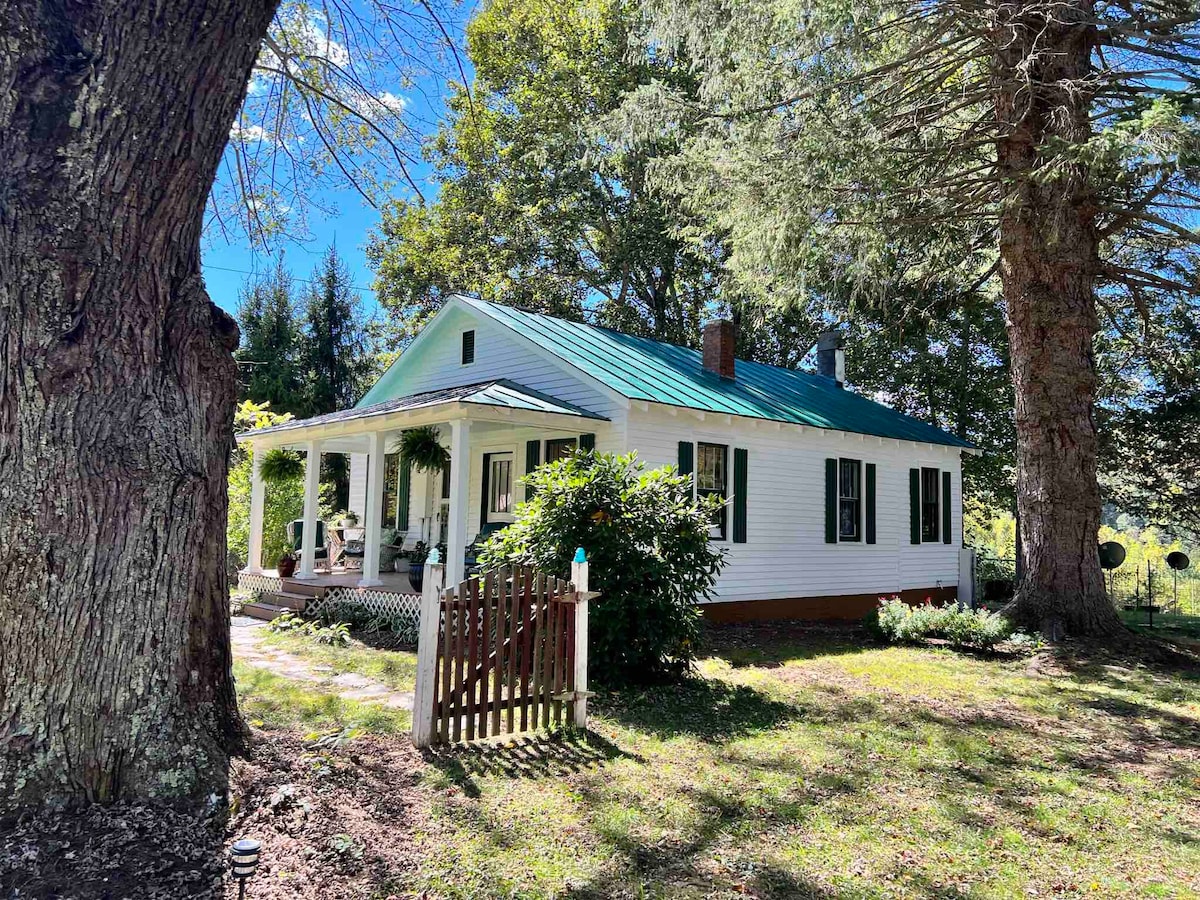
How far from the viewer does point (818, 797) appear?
14.6ft

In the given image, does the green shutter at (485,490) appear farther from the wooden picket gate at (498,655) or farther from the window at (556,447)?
the wooden picket gate at (498,655)

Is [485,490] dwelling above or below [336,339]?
below

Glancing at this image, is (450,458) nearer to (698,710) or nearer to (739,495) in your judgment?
(739,495)

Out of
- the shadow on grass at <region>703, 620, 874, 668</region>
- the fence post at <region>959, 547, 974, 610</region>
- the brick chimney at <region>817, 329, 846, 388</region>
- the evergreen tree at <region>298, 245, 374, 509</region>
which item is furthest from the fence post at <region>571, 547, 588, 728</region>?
the evergreen tree at <region>298, 245, 374, 509</region>

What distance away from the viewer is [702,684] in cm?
738

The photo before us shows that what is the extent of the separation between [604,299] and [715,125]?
1503cm

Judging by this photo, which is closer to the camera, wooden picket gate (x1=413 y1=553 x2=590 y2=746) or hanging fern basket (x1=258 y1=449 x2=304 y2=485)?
wooden picket gate (x1=413 y1=553 x2=590 y2=746)

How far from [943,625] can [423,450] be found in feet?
25.7

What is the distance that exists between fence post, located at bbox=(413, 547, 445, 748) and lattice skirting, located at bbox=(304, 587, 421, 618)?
14.0ft

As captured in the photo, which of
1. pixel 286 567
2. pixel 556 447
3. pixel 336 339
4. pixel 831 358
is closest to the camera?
pixel 556 447

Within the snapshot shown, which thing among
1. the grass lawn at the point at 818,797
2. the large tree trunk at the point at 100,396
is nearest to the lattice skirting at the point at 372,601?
the grass lawn at the point at 818,797

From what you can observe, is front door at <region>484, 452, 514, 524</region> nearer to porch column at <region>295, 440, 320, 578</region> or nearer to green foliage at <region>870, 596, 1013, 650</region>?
porch column at <region>295, 440, 320, 578</region>

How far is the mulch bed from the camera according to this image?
2928mm

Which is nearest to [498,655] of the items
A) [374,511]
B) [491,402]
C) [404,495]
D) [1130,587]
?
[491,402]
